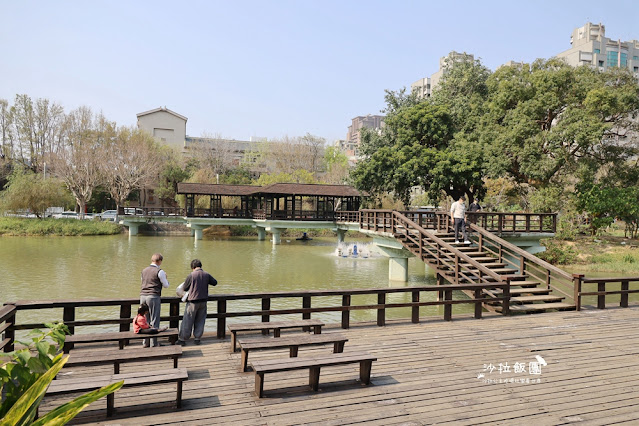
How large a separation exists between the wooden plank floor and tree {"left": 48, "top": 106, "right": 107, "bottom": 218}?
136 feet

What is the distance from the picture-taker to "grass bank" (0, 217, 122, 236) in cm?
3788

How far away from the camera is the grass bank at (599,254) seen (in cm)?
2383

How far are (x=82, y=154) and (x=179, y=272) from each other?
28154 mm

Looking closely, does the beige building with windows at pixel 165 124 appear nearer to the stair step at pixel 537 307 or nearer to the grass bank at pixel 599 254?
the grass bank at pixel 599 254

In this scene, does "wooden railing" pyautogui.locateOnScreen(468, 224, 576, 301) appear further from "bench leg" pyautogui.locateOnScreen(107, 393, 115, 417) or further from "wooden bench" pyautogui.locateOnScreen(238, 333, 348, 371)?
"bench leg" pyautogui.locateOnScreen(107, 393, 115, 417)

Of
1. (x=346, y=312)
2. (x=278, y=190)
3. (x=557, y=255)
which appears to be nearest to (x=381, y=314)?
(x=346, y=312)

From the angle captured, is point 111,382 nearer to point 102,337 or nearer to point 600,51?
point 102,337

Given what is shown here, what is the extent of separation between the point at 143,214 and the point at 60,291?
28.7m

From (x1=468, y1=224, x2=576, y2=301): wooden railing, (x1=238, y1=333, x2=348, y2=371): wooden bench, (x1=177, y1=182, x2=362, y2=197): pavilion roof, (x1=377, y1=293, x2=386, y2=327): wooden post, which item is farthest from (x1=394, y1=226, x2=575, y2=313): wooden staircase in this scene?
(x1=177, y1=182, x2=362, y2=197): pavilion roof

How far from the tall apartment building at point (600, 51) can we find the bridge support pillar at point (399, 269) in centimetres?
6417

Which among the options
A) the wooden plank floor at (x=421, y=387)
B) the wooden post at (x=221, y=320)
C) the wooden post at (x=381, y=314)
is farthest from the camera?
the wooden post at (x=381, y=314)

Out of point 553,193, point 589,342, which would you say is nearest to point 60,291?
point 589,342

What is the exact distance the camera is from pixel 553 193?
25875 millimetres

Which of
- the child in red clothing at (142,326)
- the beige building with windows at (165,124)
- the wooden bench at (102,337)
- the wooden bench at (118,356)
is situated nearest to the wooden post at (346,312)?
the wooden bench at (102,337)
